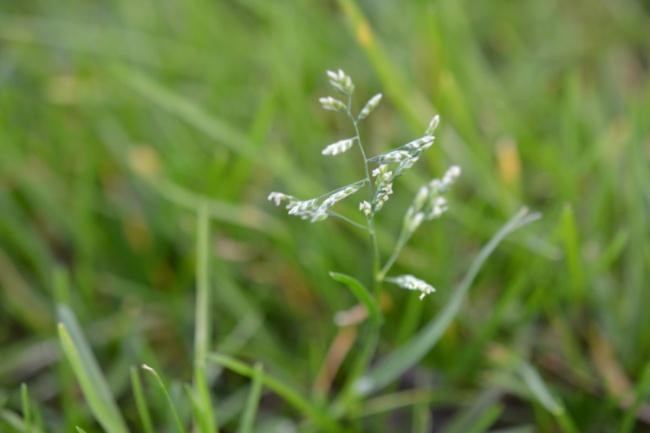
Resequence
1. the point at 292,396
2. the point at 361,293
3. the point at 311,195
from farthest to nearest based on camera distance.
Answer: the point at 311,195
the point at 292,396
the point at 361,293

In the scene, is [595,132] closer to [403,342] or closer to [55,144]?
[403,342]

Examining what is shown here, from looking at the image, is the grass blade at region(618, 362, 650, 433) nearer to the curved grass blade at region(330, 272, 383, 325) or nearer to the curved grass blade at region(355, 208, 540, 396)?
the curved grass blade at region(355, 208, 540, 396)

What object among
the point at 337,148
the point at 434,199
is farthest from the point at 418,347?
the point at 337,148

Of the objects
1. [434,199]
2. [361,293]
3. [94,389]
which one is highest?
[434,199]

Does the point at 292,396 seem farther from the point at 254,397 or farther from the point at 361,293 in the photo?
the point at 361,293

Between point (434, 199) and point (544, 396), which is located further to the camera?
point (544, 396)

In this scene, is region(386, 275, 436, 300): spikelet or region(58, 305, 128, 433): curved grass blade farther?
region(58, 305, 128, 433): curved grass blade

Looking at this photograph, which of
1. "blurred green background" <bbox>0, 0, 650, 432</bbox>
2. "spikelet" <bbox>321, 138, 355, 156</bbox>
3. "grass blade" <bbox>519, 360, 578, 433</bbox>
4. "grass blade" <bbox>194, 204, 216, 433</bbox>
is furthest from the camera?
"blurred green background" <bbox>0, 0, 650, 432</bbox>

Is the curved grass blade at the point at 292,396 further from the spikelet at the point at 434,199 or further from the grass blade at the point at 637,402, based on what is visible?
the grass blade at the point at 637,402

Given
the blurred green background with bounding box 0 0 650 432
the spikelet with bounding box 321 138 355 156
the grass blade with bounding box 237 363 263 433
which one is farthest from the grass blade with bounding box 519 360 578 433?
the spikelet with bounding box 321 138 355 156
